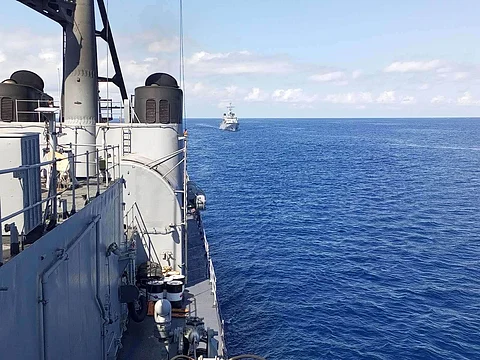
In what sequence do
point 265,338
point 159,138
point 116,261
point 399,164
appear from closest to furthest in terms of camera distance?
point 116,261 → point 159,138 → point 265,338 → point 399,164

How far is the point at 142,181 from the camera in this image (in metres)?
19.3

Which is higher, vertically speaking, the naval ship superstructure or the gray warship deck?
the naval ship superstructure

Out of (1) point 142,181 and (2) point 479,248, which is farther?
(2) point 479,248

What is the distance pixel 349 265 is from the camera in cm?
3606

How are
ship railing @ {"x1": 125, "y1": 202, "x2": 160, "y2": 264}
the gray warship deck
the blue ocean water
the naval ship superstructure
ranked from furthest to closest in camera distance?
the blue ocean water
ship railing @ {"x1": 125, "y1": 202, "x2": 160, "y2": 264}
the gray warship deck
the naval ship superstructure

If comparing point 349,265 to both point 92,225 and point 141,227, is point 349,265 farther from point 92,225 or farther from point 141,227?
point 92,225

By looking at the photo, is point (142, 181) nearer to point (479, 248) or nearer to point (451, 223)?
point (479, 248)

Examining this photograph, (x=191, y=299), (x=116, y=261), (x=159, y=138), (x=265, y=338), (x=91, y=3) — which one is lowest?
(x=265, y=338)

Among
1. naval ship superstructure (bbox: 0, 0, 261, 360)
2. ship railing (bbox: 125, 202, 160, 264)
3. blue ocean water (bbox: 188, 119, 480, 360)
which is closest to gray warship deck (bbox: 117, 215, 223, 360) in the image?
naval ship superstructure (bbox: 0, 0, 261, 360)

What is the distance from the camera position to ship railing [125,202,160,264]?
19484 millimetres

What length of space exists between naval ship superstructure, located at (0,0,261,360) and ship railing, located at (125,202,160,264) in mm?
43

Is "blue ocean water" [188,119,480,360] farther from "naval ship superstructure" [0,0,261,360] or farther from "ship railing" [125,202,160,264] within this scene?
"ship railing" [125,202,160,264]

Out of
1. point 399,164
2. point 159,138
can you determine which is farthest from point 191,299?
point 399,164

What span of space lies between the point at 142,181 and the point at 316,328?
1437cm
